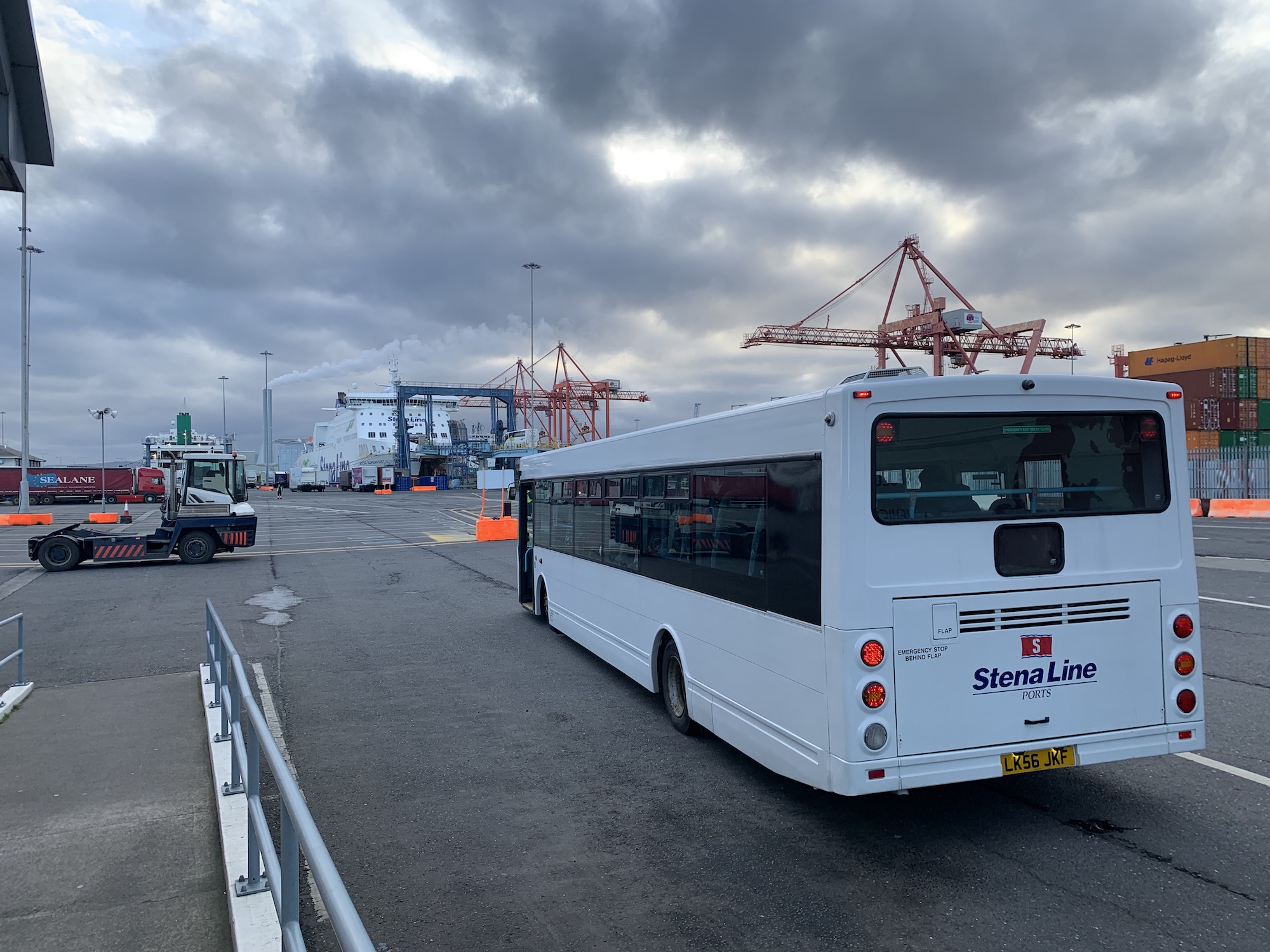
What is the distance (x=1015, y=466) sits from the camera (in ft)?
15.8

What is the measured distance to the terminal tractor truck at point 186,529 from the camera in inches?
794

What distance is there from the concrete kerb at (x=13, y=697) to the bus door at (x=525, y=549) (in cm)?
619

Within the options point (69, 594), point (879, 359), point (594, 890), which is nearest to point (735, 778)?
point (594, 890)

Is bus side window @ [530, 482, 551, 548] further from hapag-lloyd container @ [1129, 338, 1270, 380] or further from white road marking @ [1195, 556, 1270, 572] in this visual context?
hapag-lloyd container @ [1129, 338, 1270, 380]

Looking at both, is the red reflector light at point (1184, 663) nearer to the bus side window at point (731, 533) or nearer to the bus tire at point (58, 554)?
the bus side window at point (731, 533)

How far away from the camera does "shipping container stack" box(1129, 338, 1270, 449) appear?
4078 centimetres

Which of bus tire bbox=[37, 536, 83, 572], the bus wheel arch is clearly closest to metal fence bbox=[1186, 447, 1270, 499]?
the bus wheel arch

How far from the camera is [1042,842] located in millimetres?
4820

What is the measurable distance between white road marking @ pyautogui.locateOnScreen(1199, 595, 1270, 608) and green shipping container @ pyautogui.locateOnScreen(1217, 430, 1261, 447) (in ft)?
111

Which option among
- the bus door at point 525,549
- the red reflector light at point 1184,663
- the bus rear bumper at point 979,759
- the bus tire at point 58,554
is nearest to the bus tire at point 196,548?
the bus tire at point 58,554

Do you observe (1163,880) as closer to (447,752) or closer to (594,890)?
(594,890)

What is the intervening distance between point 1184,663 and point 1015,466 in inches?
62.3

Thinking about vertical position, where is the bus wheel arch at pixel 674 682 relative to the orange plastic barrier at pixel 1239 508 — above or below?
below

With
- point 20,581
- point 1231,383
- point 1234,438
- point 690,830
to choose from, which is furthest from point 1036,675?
point 1231,383
